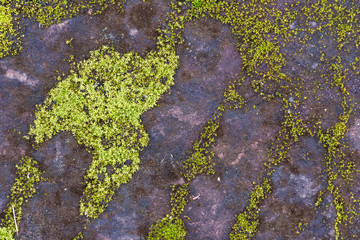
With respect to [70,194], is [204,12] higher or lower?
higher

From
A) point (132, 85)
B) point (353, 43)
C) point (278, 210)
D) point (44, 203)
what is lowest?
point (278, 210)

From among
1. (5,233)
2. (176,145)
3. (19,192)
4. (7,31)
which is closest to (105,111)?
(176,145)

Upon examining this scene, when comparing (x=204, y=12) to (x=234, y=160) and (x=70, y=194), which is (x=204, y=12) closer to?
(x=234, y=160)

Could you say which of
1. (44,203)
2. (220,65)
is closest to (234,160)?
(220,65)

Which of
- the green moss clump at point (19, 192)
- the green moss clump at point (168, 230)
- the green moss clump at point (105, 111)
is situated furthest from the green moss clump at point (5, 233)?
the green moss clump at point (168, 230)

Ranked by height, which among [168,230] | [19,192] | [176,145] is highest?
[176,145]

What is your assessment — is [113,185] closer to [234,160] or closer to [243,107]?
[234,160]

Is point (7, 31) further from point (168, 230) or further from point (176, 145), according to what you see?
point (168, 230)

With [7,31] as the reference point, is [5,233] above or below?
below

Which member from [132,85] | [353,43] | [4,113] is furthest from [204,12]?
[4,113]
